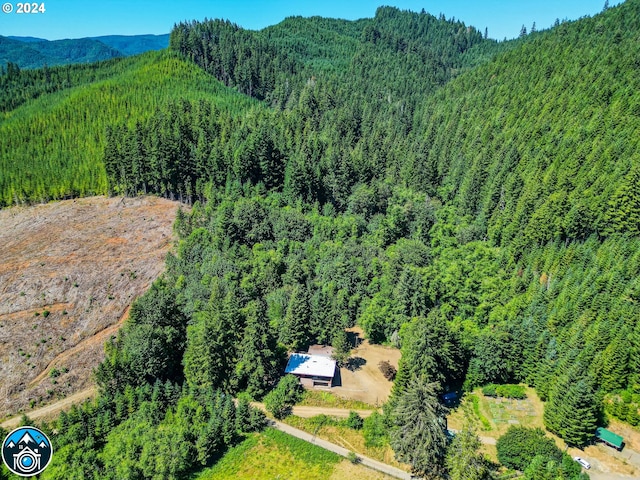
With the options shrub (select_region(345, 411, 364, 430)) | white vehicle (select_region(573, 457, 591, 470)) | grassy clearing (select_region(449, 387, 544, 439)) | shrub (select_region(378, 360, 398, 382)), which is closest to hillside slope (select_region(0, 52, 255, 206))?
shrub (select_region(378, 360, 398, 382))

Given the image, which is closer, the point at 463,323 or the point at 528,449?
the point at 528,449

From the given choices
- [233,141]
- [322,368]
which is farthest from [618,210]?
[233,141]

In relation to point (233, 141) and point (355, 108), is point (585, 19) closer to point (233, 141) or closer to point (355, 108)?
point (355, 108)

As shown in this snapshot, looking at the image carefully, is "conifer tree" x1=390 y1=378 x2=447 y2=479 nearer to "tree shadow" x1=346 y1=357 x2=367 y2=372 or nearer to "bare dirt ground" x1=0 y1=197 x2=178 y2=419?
"tree shadow" x1=346 y1=357 x2=367 y2=372

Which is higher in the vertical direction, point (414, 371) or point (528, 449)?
point (414, 371)

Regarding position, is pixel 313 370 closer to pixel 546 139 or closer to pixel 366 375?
pixel 366 375
